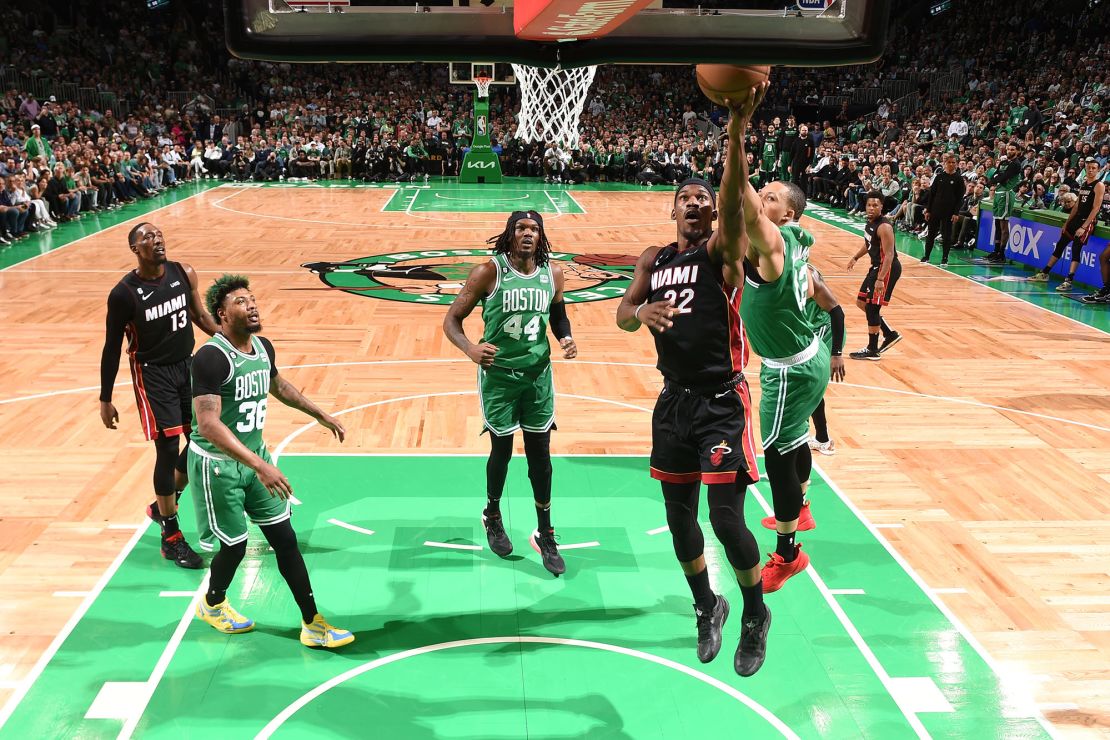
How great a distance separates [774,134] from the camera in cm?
2664

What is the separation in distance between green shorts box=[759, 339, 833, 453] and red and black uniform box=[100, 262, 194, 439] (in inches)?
117

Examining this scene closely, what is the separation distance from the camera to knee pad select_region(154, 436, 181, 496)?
16.7 ft

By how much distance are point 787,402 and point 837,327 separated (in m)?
0.96

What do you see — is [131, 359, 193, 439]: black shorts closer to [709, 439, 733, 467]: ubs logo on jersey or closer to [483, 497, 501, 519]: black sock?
[483, 497, 501, 519]: black sock

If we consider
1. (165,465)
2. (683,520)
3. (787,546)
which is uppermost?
(683,520)

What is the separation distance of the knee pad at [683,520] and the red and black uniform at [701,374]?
5cm

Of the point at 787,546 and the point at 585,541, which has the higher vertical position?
the point at 787,546

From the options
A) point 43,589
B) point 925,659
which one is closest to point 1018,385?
point 925,659

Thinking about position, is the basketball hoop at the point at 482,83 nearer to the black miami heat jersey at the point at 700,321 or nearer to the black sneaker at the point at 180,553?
the black sneaker at the point at 180,553

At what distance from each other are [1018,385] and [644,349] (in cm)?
332

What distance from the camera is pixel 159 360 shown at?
203 inches

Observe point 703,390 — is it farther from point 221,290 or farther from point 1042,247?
point 1042,247

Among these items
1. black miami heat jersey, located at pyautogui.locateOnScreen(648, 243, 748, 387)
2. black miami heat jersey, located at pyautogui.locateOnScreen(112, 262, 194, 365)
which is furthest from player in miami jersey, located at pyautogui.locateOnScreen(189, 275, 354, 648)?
black miami heat jersey, located at pyautogui.locateOnScreen(648, 243, 748, 387)

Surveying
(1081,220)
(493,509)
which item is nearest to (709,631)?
(493,509)
